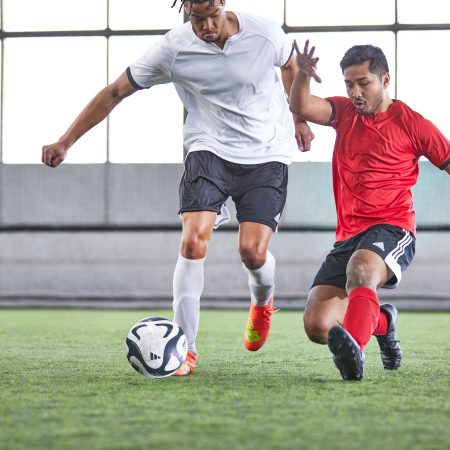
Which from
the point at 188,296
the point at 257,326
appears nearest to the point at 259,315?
the point at 257,326

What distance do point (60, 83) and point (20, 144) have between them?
3.06 ft

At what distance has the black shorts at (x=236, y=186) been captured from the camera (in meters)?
3.76

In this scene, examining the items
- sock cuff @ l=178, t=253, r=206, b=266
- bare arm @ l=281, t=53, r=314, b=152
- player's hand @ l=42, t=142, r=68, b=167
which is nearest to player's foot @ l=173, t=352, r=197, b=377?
sock cuff @ l=178, t=253, r=206, b=266

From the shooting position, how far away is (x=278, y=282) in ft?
34.7

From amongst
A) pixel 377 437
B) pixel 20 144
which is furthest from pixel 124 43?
pixel 377 437

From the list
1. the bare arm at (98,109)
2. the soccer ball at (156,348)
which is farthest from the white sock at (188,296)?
the bare arm at (98,109)

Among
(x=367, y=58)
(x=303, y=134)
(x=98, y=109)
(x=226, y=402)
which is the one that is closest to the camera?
(x=226, y=402)

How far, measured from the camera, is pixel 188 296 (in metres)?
3.69

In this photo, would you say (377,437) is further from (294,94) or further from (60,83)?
(60,83)

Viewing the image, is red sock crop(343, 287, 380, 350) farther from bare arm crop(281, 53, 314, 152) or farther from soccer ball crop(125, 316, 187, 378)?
bare arm crop(281, 53, 314, 152)

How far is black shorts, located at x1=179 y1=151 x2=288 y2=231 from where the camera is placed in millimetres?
3758

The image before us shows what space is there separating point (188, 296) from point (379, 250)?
2.68ft

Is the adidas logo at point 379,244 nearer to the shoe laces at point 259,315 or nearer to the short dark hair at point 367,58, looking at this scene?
the short dark hair at point 367,58

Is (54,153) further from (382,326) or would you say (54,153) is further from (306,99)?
(382,326)
